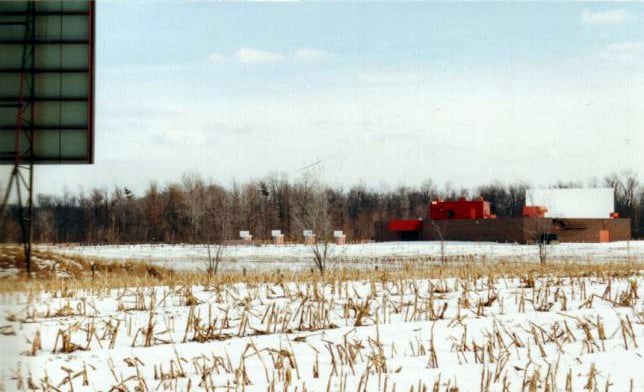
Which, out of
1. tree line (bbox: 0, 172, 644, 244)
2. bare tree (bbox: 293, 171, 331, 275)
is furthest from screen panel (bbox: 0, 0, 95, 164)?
tree line (bbox: 0, 172, 644, 244)

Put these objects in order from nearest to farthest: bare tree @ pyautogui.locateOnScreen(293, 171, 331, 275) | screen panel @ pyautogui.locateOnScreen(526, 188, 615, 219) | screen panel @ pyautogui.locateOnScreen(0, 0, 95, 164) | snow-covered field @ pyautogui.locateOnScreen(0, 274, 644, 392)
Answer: snow-covered field @ pyautogui.locateOnScreen(0, 274, 644, 392), screen panel @ pyautogui.locateOnScreen(0, 0, 95, 164), bare tree @ pyautogui.locateOnScreen(293, 171, 331, 275), screen panel @ pyautogui.locateOnScreen(526, 188, 615, 219)

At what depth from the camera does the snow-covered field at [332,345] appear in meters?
5.50

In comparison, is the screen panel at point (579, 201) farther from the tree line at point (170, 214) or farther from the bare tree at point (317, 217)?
the bare tree at point (317, 217)

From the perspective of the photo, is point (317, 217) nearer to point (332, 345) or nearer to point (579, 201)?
point (332, 345)

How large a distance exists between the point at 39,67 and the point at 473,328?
14349mm

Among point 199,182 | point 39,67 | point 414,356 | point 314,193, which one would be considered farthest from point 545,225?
point 414,356

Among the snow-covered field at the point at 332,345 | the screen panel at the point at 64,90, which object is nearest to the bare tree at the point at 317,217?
the screen panel at the point at 64,90

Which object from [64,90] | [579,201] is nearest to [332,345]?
[64,90]

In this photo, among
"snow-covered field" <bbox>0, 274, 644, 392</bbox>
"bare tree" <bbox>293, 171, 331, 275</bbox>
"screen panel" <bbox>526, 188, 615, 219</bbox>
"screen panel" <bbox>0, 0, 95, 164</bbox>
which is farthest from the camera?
"screen panel" <bbox>526, 188, 615, 219</bbox>

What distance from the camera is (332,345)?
709 centimetres

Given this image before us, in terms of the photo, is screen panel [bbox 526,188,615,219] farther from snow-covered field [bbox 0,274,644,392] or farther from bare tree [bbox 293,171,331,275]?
snow-covered field [bbox 0,274,644,392]

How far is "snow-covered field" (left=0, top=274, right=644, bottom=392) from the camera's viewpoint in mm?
5496

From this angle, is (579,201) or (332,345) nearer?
(332,345)

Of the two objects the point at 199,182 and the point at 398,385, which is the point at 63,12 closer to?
the point at 398,385
